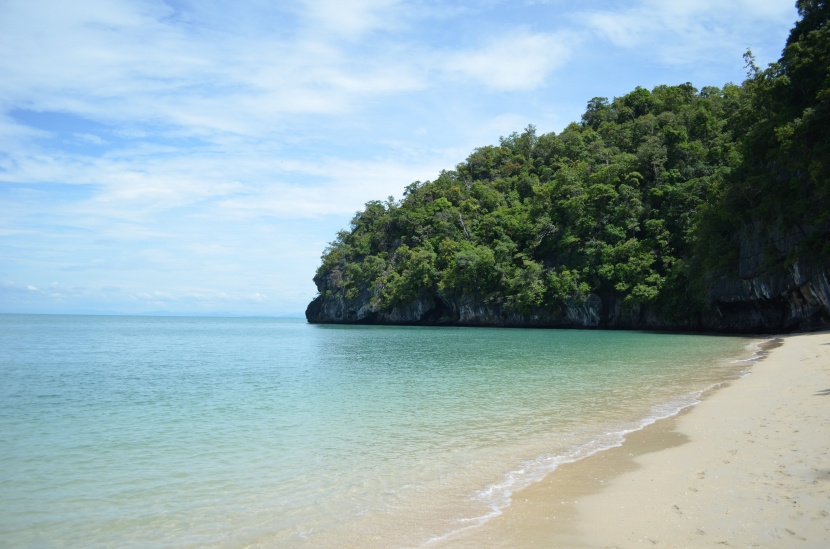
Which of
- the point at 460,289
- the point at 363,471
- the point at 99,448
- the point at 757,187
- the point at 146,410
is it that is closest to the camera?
the point at 363,471

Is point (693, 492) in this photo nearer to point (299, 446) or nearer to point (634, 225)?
point (299, 446)

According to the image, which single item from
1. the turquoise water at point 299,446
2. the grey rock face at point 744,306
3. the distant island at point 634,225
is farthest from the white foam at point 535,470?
the grey rock face at point 744,306

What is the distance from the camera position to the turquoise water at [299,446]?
558 cm

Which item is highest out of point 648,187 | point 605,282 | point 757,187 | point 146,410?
point 648,187

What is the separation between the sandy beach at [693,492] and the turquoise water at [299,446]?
0.50 meters

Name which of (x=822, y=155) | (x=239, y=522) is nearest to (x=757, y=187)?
(x=822, y=155)

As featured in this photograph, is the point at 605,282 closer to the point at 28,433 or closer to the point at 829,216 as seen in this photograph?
the point at 829,216

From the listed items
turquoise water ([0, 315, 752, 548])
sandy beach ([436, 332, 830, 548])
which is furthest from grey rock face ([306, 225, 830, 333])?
sandy beach ([436, 332, 830, 548])

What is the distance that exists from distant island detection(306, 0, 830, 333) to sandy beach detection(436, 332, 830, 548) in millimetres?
22210

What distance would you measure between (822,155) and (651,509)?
26.7 metres

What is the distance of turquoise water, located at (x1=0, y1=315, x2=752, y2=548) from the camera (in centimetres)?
558

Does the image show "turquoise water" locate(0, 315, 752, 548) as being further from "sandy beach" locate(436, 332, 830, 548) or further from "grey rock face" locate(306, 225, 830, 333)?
"grey rock face" locate(306, 225, 830, 333)

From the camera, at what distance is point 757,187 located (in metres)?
30.4

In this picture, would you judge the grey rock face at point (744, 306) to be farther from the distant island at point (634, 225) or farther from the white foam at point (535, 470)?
the white foam at point (535, 470)
